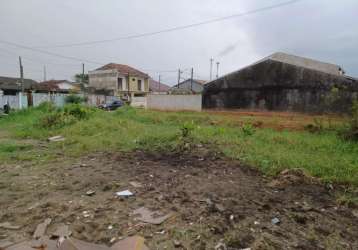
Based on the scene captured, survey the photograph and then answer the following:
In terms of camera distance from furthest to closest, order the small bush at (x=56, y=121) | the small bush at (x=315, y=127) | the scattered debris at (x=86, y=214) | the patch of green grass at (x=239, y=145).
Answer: the small bush at (x=56, y=121)
the small bush at (x=315, y=127)
the patch of green grass at (x=239, y=145)
the scattered debris at (x=86, y=214)

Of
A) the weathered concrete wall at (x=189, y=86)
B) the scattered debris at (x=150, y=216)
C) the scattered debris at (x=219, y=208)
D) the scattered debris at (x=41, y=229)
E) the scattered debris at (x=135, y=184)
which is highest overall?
the weathered concrete wall at (x=189, y=86)

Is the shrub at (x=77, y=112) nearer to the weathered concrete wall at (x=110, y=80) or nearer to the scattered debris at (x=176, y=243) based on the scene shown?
the scattered debris at (x=176, y=243)

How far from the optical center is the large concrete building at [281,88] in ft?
34.9

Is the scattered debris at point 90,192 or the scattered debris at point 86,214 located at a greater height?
the scattered debris at point 90,192

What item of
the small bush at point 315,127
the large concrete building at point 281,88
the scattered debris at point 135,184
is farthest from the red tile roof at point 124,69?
the scattered debris at point 135,184

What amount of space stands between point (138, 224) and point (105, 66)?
117 feet

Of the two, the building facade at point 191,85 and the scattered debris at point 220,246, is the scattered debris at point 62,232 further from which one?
the building facade at point 191,85

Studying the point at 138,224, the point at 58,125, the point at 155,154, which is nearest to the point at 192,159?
the point at 155,154

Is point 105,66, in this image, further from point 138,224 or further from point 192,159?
point 138,224

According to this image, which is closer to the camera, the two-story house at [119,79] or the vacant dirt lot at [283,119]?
the vacant dirt lot at [283,119]

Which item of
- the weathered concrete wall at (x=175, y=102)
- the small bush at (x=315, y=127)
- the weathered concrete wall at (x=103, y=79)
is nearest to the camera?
the small bush at (x=315, y=127)

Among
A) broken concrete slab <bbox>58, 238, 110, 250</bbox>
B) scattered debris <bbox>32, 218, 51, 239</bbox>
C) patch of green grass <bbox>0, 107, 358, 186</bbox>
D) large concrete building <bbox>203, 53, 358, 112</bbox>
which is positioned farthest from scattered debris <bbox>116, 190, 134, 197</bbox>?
large concrete building <bbox>203, 53, 358, 112</bbox>

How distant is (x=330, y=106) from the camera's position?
1098 cm

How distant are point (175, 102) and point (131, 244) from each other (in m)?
15.7
